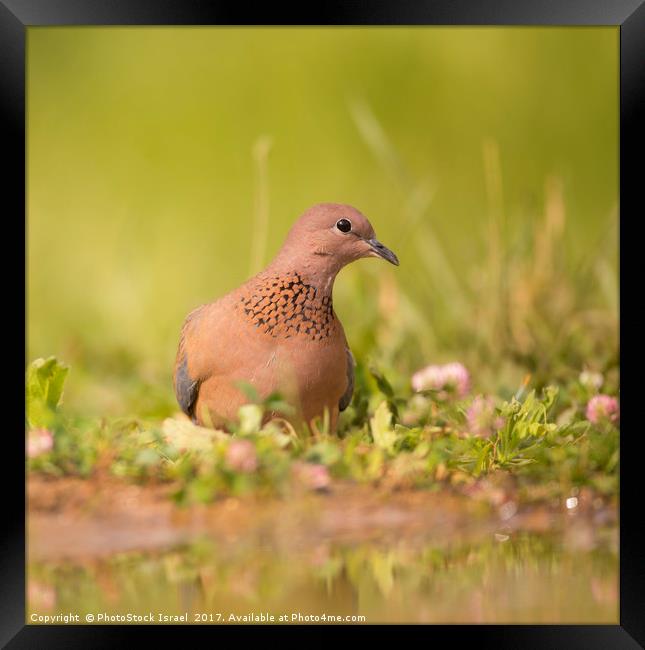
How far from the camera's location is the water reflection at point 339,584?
3.47m

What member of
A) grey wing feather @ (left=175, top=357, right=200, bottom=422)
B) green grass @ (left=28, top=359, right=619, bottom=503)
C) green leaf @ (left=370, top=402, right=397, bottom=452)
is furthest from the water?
grey wing feather @ (left=175, top=357, right=200, bottom=422)

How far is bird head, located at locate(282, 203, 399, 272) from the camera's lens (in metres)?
4.72

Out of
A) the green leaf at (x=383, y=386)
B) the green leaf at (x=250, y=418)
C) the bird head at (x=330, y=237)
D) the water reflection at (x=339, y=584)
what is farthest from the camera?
the green leaf at (x=383, y=386)

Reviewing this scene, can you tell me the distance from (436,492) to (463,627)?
0.64m

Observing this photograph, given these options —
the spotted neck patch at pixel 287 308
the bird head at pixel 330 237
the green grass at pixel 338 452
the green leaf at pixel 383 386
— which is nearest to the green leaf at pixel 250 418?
the green grass at pixel 338 452

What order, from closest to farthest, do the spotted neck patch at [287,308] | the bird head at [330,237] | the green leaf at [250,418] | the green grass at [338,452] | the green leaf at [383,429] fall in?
the green grass at [338,452], the green leaf at [250,418], the green leaf at [383,429], the spotted neck patch at [287,308], the bird head at [330,237]

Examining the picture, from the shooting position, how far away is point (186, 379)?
482 cm

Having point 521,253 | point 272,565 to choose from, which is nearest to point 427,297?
point 521,253

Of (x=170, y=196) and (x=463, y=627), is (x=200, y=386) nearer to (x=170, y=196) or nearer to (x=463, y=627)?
(x=463, y=627)

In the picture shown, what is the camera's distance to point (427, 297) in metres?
7.12

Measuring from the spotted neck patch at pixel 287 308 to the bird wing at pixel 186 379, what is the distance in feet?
1.21

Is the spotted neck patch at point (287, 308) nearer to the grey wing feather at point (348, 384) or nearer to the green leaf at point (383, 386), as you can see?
the grey wing feather at point (348, 384)

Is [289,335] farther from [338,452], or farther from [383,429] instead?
[338,452]

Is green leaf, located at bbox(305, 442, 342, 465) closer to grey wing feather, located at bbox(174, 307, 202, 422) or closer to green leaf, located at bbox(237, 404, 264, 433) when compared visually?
green leaf, located at bbox(237, 404, 264, 433)
